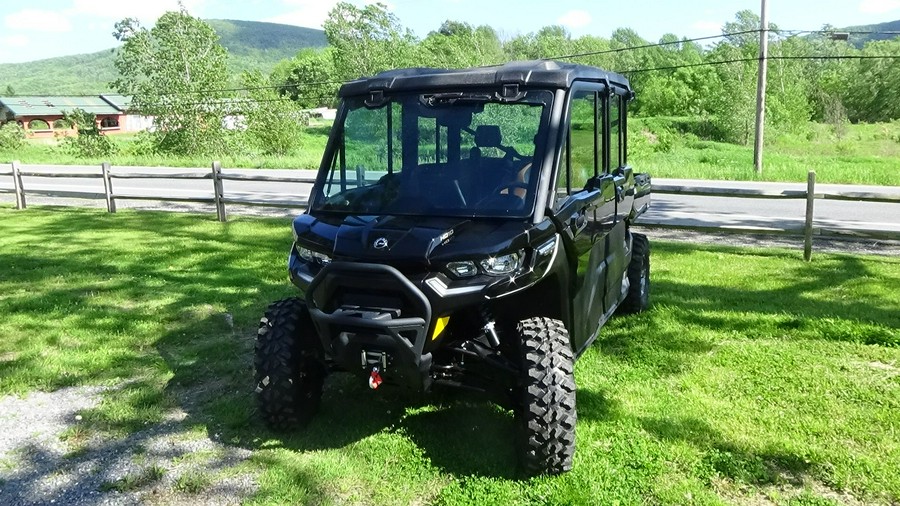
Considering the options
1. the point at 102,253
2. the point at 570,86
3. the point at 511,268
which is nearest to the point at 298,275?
the point at 511,268

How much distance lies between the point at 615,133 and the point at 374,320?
2.79m

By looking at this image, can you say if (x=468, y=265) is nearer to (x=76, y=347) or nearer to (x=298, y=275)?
(x=298, y=275)

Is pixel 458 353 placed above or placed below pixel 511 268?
below

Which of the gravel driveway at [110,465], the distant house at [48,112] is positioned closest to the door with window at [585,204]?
the gravel driveway at [110,465]

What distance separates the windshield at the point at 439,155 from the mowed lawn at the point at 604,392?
53.4 inches

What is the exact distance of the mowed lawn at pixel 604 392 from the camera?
3824 mm

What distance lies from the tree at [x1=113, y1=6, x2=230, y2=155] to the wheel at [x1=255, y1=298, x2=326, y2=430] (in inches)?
1194

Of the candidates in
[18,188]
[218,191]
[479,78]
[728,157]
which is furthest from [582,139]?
[728,157]

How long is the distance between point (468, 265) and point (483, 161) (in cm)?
83

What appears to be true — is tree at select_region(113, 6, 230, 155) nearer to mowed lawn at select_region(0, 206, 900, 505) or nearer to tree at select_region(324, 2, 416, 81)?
tree at select_region(324, 2, 416, 81)


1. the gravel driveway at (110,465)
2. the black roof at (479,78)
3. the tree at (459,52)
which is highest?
the tree at (459,52)

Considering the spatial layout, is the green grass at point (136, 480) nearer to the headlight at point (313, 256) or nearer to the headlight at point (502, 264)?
the headlight at point (313, 256)

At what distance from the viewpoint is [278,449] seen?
14.0ft

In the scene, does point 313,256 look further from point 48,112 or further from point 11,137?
point 48,112
